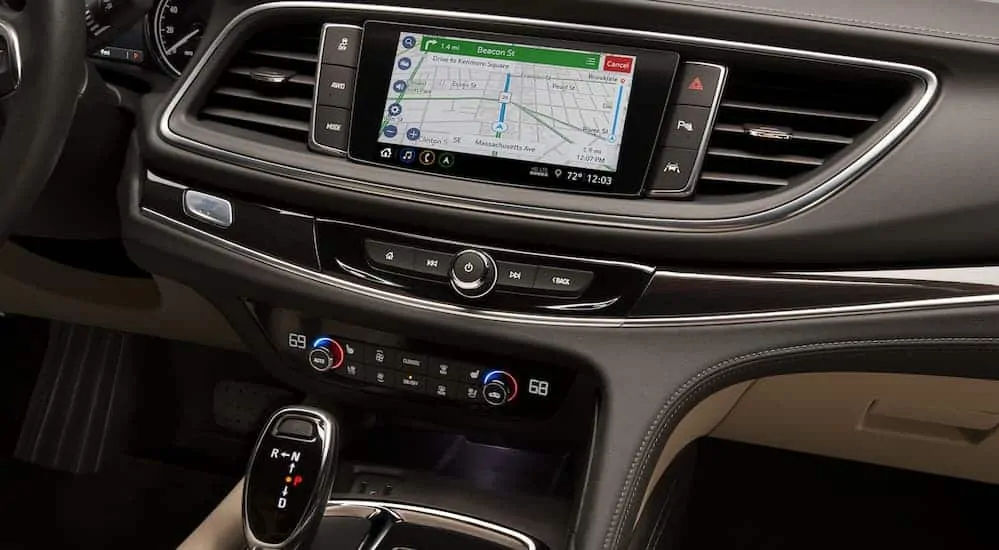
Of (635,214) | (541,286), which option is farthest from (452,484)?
(635,214)

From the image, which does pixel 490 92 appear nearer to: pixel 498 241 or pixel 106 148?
pixel 498 241

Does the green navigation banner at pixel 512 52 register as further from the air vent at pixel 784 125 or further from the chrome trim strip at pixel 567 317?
the chrome trim strip at pixel 567 317

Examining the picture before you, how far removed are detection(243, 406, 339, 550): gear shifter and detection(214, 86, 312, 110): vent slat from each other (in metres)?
0.31

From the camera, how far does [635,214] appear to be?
0.89 meters

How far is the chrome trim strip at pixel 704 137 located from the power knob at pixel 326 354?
15.5 inches

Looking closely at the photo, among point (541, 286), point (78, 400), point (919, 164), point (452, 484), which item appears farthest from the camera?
point (78, 400)

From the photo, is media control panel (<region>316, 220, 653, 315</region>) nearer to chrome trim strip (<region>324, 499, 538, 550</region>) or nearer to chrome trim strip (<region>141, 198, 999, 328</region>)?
chrome trim strip (<region>141, 198, 999, 328</region>)

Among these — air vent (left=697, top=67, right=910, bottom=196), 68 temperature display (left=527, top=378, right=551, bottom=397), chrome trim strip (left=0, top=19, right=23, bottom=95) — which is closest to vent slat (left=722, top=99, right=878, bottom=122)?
air vent (left=697, top=67, right=910, bottom=196)

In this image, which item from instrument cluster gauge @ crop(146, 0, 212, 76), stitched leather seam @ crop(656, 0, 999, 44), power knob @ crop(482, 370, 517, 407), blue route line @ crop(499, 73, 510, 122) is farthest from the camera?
instrument cluster gauge @ crop(146, 0, 212, 76)

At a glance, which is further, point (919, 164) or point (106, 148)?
point (106, 148)

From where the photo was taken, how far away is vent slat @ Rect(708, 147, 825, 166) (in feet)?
2.84

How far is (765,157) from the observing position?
88cm

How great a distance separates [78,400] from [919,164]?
51.2 inches

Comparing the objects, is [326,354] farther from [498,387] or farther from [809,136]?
[809,136]
